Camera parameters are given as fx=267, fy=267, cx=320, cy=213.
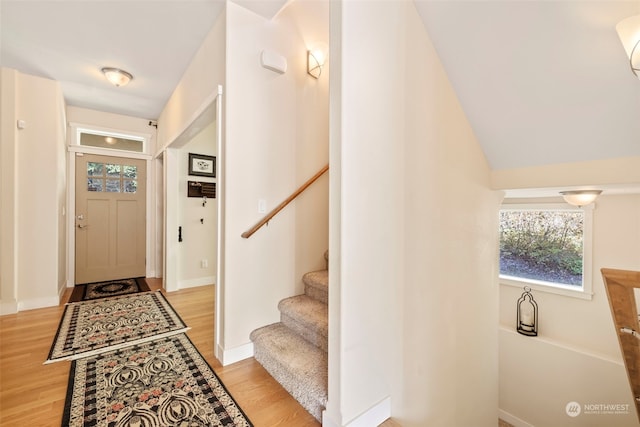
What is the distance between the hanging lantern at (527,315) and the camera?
3311mm

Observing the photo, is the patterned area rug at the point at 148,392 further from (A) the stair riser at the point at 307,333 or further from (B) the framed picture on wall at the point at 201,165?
(B) the framed picture on wall at the point at 201,165

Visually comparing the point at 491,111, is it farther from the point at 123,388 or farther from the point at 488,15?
the point at 123,388

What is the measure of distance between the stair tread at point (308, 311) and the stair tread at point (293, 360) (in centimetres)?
13

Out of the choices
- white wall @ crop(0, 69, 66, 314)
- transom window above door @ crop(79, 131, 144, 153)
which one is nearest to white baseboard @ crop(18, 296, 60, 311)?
white wall @ crop(0, 69, 66, 314)

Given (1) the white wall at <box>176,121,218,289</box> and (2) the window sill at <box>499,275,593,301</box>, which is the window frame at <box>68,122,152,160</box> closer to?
(1) the white wall at <box>176,121,218,289</box>

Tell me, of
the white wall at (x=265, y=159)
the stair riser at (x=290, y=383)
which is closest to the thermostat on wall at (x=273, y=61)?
the white wall at (x=265, y=159)

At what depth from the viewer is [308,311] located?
2.00 m

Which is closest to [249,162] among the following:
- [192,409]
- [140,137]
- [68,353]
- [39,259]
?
[192,409]

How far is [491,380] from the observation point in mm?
2418

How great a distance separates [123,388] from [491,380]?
2.91 metres

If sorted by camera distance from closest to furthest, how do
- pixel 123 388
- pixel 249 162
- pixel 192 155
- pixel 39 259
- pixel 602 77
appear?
pixel 602 77, pixel 123 388, pixel 249 162, pixel 39 259, pixel 192 155

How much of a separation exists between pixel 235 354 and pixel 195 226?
8.69 ft

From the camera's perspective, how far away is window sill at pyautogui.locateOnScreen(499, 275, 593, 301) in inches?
117

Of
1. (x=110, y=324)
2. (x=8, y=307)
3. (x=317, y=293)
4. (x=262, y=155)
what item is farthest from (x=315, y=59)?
(x=8, y=307)
